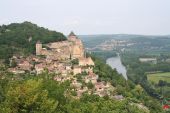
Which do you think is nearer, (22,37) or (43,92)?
(43,92)

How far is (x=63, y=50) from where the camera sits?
5222 centimetres

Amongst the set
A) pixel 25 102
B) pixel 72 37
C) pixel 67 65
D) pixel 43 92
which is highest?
pixel 72 37

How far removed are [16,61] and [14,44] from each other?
707 cm

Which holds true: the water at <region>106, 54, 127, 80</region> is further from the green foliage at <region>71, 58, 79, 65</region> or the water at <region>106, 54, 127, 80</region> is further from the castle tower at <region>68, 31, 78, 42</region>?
the green foliage at <region>71, 58, 79, 65</region>

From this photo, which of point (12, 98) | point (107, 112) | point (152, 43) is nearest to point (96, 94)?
point (107, 112)

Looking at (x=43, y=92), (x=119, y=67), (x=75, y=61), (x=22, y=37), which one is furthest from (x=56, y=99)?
(x=119, y=67)

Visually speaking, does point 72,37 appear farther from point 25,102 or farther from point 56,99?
point 25,102

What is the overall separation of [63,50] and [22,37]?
6590mm

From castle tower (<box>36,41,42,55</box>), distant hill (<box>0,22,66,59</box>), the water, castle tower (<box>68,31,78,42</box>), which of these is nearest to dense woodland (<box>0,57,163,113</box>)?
castle tower (<box>36,41,42,55</box>)

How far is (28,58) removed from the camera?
4822 centimetres

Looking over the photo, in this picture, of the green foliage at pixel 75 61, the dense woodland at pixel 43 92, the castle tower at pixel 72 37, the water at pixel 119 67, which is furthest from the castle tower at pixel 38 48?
the water at pixel 119 67

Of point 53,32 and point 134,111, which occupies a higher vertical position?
point 53,32

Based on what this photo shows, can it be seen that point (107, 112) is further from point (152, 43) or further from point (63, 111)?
point (152, 43)

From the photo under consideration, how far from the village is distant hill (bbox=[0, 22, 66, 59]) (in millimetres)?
1484
